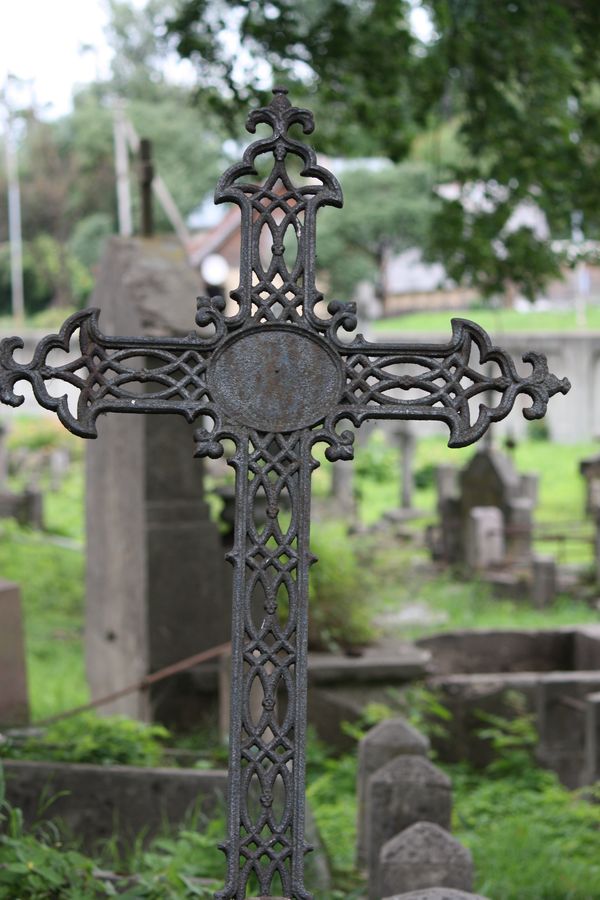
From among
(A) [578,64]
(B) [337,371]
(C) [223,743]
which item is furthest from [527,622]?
(B) [337,371]

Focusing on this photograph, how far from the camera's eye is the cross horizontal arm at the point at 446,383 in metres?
3.32

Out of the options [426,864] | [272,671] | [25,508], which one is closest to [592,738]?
[426,864]

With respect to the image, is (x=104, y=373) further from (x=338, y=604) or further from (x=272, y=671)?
(x=338, y=604)

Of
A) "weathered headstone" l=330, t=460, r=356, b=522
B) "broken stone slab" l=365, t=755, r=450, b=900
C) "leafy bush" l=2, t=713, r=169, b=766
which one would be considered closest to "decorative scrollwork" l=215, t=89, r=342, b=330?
"broken stone slab" l=365, t=755, r=450, b=900

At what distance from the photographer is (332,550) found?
940 centimetres

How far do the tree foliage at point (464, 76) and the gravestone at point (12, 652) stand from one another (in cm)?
423

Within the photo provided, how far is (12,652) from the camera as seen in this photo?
8.00 m

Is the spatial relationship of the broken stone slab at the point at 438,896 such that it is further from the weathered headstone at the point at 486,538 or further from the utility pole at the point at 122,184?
the utility pole at the point at 122,184

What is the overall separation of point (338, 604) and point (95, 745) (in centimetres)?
384

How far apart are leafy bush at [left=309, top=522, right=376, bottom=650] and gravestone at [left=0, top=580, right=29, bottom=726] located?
1910 millimetres

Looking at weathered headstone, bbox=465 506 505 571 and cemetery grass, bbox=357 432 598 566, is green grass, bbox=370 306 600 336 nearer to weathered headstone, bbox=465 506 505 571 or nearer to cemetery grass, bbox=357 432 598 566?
cemetery grass, bbox=357 432 598 566

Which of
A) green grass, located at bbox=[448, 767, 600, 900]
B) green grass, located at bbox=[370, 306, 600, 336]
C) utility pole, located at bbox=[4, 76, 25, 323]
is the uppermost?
utility pole, located at bbox=[4, 76, 25, 323]

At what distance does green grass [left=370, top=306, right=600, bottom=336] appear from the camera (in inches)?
1786

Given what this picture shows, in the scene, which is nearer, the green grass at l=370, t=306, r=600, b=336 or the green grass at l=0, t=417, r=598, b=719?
the green grass at l=0, t=417, r=598, b=719
